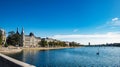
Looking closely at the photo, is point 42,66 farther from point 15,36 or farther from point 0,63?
point 15,36

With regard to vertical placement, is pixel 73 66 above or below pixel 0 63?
below

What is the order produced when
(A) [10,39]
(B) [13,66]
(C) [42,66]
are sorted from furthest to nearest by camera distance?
(A) [10,39]
(C) [42,66]
(B) [13,66]

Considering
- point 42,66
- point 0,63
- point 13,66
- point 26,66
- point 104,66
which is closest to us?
point 26,66

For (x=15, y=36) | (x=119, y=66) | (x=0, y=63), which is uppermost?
(x=15, y=36)

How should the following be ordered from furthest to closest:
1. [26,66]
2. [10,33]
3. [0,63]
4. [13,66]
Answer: [10,33] → [0,63] → [13,66] → [26,66]

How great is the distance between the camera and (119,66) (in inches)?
2030

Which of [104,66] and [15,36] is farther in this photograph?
[15,36]

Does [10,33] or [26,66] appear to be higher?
[10,33]

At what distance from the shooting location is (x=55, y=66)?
4619 centimetres

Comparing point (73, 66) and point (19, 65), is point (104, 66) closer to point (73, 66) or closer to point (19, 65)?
point (73, 66)

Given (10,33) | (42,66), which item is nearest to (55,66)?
(42,66)

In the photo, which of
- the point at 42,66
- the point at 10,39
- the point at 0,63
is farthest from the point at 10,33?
the point at 0,63

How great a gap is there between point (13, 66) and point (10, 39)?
15999 cm

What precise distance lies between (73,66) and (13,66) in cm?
3745
